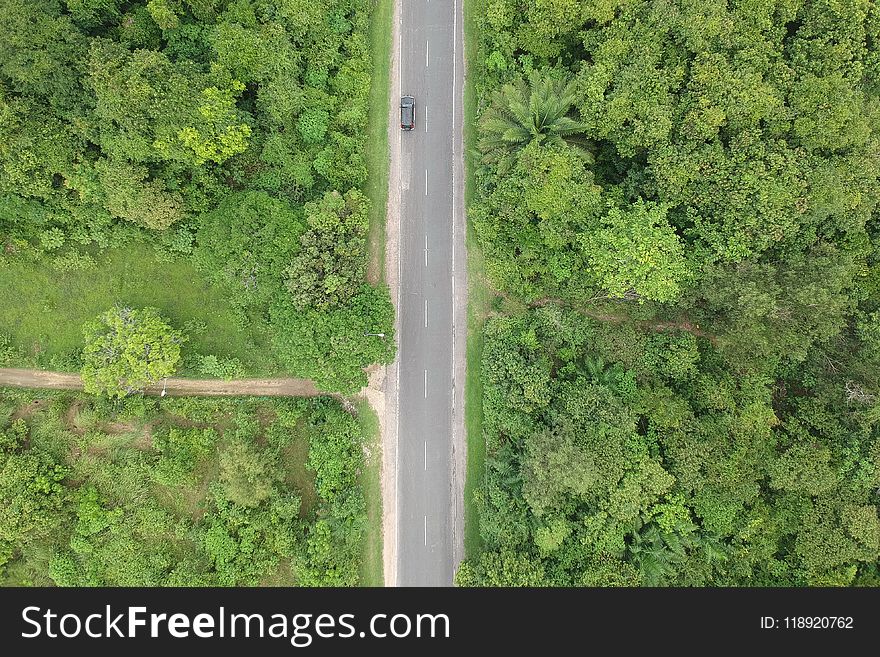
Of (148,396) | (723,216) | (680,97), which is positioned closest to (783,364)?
(723,216)

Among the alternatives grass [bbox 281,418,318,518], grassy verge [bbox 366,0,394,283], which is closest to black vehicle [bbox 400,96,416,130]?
grassy verge [bbox 366,0,394,283]

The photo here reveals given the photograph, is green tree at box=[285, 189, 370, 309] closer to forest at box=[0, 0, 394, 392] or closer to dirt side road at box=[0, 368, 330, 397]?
forest at box=[0, 0, 394, 392]

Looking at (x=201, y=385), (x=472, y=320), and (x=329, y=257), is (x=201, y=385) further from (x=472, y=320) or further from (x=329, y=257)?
(x=472, y=320)

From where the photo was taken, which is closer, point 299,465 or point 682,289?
point 682,289

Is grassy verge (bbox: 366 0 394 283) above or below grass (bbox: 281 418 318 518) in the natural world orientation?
above

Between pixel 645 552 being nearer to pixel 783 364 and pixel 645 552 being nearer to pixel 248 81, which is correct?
pixel 783 364

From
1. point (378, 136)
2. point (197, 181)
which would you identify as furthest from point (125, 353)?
point (378, 136)
